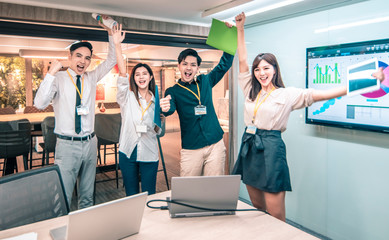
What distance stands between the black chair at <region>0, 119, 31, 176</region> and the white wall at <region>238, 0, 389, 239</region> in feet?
9.59

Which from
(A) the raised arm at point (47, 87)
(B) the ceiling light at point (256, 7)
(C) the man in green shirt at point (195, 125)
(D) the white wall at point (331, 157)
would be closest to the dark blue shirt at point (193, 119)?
(C) the man in green shirt at point (195, 125)

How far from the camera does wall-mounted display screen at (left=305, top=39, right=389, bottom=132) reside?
100 inches

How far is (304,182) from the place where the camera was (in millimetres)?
3436

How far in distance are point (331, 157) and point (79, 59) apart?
277 cm

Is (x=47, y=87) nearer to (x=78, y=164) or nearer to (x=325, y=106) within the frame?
(x=78, y=164)


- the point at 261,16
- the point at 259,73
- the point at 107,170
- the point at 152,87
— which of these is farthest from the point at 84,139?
the point at 261,16

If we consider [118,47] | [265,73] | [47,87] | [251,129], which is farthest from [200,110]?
[47,87]

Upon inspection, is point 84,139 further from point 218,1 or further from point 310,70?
point 310,70

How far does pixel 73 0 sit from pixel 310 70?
250 centimetres

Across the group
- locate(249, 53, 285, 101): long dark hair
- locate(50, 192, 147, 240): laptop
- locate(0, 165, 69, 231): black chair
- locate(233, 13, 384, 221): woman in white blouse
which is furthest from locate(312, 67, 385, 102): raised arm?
locate(0, 165, 69, 231): black chair

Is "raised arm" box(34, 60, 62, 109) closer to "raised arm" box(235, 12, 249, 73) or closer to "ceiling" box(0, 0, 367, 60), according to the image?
"ceiling" box(0, 0, 367, 60)

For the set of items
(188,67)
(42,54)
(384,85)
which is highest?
(42,54)

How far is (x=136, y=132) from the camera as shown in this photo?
2758 millimetres

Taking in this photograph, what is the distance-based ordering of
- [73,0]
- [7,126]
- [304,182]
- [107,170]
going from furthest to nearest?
Answer: [107,170], [304,182], [7,126], [73,0]
